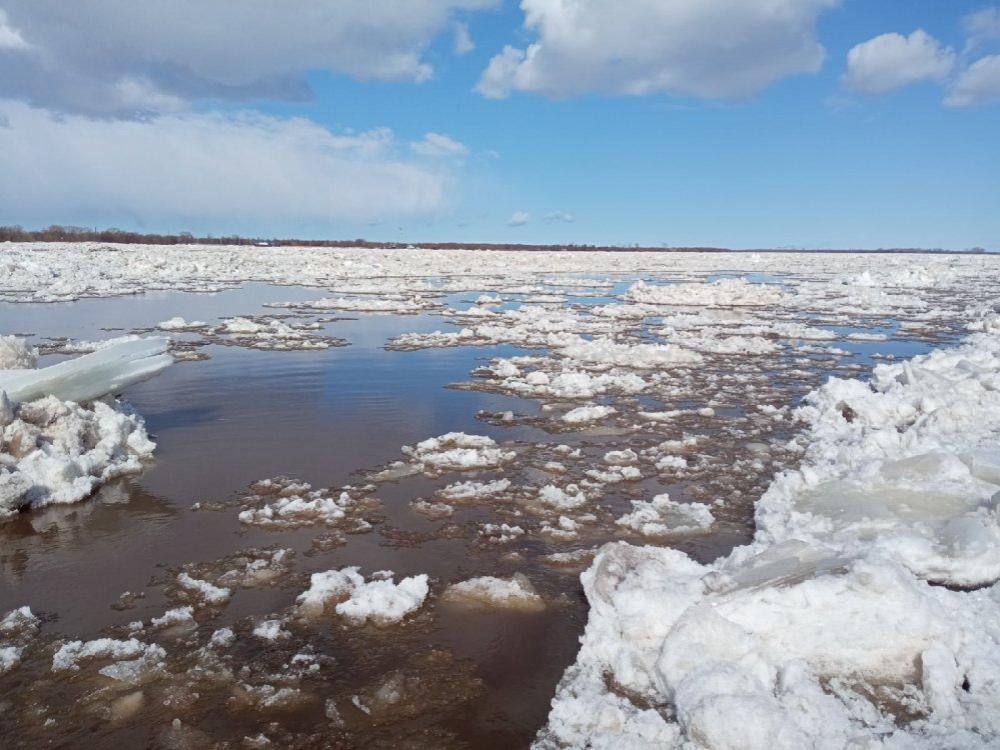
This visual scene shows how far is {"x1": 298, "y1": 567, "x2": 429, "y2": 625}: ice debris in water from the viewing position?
135 inches

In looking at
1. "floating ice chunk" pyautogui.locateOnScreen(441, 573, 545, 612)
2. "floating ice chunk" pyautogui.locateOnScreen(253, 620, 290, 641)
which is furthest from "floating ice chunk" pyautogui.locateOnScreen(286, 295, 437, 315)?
"floating ice chunk" pyautogui.locateOnScreen(253, 620, 290, 641)

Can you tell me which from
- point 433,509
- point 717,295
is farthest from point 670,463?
point 717,295

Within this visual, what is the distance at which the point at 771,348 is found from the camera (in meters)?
12.3

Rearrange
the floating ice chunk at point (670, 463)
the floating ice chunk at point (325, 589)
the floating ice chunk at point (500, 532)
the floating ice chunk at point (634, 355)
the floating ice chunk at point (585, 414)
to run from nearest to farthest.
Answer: the floating ice chunk at point (325, 589) → the floating ice chunk at point (500, 532) → the floating ice chunk at point (670, 463) → the floating ice chunk at point (585, 414) → the floating ice chunk at point (634, 355)

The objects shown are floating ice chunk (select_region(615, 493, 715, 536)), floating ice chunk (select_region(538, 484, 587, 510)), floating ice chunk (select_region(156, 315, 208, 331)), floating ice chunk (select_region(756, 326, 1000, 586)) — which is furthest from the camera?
floating ice chunk (select_region(156, 315, 208, 331))

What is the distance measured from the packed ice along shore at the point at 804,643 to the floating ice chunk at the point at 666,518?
0.51 metres

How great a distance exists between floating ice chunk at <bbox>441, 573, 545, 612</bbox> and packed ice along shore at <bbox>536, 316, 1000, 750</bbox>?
1.09 ft

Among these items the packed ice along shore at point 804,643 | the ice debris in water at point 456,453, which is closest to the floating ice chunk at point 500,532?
the packed ice along shore at point 804,643

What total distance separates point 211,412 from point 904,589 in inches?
271

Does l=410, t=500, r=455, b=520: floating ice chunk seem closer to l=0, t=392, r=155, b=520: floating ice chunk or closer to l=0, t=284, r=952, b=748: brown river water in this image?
l=0, t=284, r=952, b=748: brown river water

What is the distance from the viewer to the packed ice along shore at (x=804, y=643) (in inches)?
96.9

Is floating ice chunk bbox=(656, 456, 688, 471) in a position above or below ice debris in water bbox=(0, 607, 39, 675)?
above

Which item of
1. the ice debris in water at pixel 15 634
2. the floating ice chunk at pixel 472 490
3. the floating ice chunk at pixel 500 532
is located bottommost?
the ice debris in water at pixel 15 634

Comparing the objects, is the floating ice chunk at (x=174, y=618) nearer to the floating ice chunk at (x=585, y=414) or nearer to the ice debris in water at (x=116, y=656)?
the ice debris in water at (x=116, y=656)
